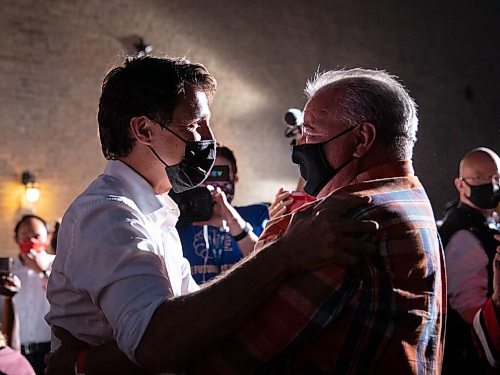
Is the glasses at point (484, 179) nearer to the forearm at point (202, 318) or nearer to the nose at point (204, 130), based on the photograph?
the nose at point (204, 130)

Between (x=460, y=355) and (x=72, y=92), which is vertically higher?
(x=72, y=92)

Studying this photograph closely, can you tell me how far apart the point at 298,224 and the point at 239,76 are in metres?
9.45

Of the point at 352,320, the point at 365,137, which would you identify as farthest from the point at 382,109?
the point at 352,320

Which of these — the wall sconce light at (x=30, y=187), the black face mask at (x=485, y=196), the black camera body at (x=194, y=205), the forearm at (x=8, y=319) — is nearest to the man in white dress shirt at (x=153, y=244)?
the black camera body at (x=194, y=205)

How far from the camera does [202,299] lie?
4.50ft

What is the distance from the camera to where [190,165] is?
74.2 inches

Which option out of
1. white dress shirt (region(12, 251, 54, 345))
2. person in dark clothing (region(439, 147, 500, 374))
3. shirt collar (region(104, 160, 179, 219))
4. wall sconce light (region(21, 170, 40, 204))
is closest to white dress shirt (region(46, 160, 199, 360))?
shirt collar (region(104, 160, 179, 219))

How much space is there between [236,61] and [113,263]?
942 centimetres

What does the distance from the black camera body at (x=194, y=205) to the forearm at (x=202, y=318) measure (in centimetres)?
194

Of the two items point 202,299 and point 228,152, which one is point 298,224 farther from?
point 228,152

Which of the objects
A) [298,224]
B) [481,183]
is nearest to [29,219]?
[481,183]

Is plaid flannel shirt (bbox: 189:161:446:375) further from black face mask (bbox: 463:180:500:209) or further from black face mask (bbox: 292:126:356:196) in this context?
black face mask (bbox: 463:180:500:209)

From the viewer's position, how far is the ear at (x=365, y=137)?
1616 millimetres

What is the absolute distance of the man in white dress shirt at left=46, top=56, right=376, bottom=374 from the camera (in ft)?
4.43
